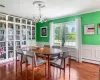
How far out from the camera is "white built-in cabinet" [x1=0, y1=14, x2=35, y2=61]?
4.49 meters

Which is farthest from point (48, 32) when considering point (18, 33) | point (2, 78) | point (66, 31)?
point (2, 78)

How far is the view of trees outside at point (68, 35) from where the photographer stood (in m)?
4.89

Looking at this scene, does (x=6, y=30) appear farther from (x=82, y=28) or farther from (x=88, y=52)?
(x=88, y=52)

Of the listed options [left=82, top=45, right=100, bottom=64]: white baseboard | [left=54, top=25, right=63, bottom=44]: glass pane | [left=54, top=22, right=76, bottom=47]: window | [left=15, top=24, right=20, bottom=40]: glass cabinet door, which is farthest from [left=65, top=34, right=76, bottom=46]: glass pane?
[left=15, top=24, right=20, bottom=40]: glass cabinet door

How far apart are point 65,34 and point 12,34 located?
2864mm

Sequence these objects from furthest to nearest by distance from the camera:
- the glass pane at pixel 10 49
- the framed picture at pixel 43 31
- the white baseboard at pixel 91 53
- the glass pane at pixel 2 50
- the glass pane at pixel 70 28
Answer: the framed picture at pixel 43 31
the glass pane at pixel 70 28
the glass pane at pixel 10 49
the glass pane at pixel 2 50
the white baseboard at pixel 91 53

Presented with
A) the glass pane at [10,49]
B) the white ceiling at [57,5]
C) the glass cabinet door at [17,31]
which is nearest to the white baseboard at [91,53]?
the white ceiling at [57,5]

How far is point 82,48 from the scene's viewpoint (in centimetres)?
444

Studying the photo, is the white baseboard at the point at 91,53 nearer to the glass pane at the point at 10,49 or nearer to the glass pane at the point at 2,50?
the glass pane at the point at 10,49

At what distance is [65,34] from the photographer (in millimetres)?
5254

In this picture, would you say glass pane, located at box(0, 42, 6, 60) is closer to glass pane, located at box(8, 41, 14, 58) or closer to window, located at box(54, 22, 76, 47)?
glass pane, located at box(8, 41, 14, 58)

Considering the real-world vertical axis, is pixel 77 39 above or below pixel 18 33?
below

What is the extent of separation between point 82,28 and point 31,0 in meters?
2.72

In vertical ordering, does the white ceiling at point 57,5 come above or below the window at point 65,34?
above
